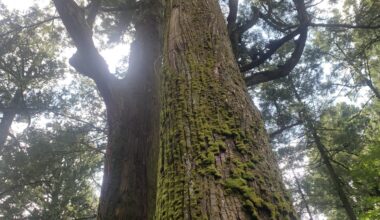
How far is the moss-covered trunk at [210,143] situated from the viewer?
0.96 meters

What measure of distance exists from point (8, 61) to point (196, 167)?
13.4 m

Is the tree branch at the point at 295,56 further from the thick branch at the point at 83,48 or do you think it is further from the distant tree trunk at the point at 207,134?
the distant tree trunk at the point at 207,134

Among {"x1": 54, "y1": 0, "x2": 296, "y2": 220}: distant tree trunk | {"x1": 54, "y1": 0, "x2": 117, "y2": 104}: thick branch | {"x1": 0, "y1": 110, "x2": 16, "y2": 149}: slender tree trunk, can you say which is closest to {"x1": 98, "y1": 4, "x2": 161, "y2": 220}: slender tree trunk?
{"x1": 54, "y1": 0, "x2": 117, "y2": 104}: thick branch

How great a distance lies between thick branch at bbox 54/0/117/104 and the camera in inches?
162

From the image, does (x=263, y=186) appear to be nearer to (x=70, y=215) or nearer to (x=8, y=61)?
(x=8, y=61)

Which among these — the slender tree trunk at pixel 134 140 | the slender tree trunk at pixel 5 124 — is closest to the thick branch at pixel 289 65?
the slender tree trunk at pixel 134 140

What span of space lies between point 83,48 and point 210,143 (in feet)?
11.7

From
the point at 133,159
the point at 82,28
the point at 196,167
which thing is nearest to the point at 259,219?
the point at 196,167

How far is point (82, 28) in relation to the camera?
4.17m

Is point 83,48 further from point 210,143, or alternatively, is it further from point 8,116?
point 8,116

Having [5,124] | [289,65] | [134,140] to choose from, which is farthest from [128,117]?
[5,124]

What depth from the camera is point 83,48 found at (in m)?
4.22

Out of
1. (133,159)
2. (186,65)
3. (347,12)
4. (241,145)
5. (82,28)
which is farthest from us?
(347,12)

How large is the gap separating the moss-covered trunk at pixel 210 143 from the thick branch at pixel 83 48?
2.65 metres
